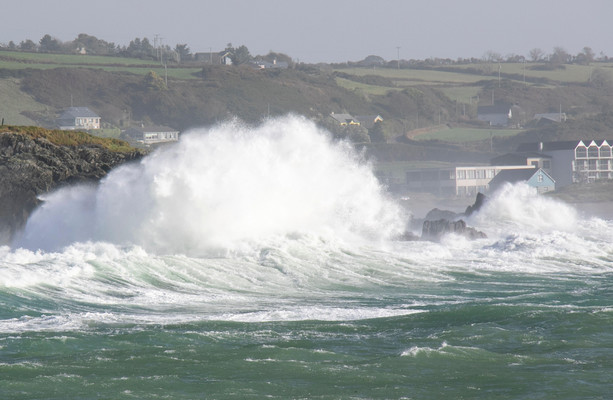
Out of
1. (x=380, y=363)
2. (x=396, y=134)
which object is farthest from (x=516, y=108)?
(x=380, y=363)

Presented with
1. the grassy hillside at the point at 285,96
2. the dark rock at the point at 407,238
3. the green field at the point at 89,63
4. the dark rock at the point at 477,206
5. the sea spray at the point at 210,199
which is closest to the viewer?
the sea spray at the point at 210,199

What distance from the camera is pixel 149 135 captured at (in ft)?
339

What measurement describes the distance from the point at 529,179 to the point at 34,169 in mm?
63420

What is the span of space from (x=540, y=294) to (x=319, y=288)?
18.6ft

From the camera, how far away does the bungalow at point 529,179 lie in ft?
288

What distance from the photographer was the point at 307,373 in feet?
43.0

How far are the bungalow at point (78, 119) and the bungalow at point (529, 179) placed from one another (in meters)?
47.4

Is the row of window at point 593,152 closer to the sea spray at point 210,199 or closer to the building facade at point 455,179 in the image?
the building facade at point 455,179

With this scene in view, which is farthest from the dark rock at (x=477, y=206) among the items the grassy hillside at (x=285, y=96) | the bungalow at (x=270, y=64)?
the bungalow at (x=270, y=64)

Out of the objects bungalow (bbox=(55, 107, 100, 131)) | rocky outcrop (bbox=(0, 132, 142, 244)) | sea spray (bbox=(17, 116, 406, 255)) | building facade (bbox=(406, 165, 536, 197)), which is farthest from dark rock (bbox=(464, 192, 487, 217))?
bungalow (bbox=(55, 107, 100, 131))

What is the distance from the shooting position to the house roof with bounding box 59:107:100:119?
106000 mm

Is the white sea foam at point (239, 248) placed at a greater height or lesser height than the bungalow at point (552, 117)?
lesser

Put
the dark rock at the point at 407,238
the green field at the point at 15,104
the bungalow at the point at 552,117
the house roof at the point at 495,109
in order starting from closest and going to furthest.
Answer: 1. the dark rock at the point at 407,238
2. the green field at the point at 15,104
3. the bungalow at the point at 552,117
4. the house roof at the point at 495,109

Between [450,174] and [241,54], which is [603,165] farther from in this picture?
[241,54]
